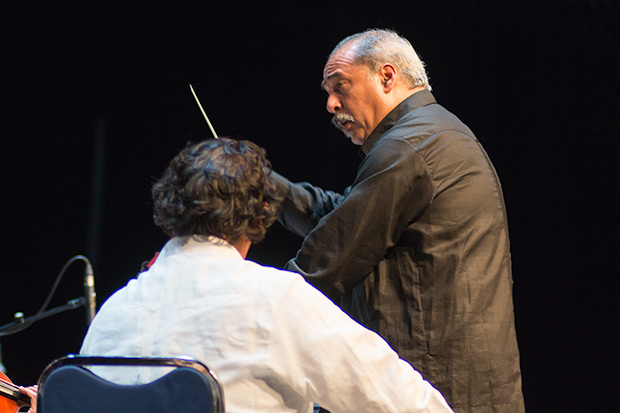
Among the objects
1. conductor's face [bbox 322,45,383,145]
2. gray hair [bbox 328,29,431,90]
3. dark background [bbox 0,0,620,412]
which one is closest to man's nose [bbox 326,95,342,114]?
conductor's face [bbox 322,45,383,145]

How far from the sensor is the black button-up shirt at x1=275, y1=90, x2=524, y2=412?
1.53 metres

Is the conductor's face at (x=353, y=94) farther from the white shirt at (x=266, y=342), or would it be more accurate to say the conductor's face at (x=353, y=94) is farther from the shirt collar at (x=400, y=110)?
the white shirt at (x=266, y=342)

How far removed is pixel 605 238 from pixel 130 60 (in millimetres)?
2382

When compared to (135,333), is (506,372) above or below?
below

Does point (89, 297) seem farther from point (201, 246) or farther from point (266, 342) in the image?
point (266, 342)

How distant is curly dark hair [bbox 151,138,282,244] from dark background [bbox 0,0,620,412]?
6.56ft

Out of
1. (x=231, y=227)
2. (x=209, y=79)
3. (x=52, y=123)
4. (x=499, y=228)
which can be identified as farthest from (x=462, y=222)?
(x=52, y=123)

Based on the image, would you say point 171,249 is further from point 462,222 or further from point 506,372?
point 506,372

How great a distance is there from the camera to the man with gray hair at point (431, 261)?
153 centimetres

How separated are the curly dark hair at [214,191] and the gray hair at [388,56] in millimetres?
738

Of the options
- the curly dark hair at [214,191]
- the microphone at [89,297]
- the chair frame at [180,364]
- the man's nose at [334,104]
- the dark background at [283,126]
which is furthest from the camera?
the dark background at [283,126]

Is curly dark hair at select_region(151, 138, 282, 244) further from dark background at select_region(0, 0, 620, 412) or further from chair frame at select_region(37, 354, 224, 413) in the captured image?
dark background at select_region(0, 0, 620, 412)

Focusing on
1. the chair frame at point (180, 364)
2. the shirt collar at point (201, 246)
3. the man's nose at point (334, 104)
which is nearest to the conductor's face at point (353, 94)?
the man's nose at point (334, 104)

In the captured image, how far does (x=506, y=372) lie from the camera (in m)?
1.56
